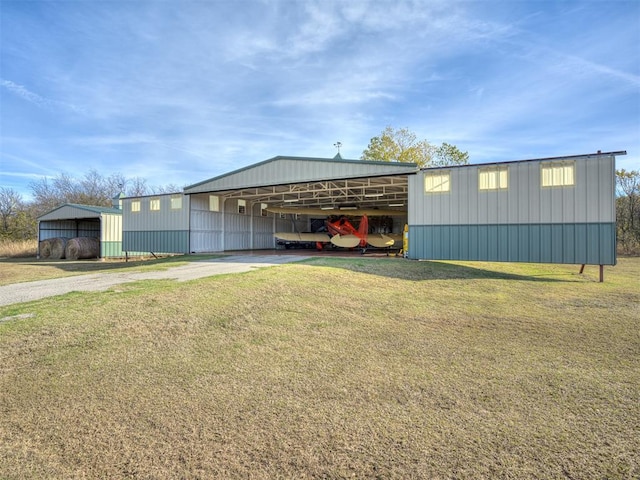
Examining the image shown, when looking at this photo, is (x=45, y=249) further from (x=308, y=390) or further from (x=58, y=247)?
(x=308, y=390)

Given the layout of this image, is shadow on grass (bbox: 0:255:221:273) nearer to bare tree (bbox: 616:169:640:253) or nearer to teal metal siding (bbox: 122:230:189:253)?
teal metal siding (bbox: 122:230:189:253)

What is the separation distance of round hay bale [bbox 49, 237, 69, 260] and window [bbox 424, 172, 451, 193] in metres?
28.4

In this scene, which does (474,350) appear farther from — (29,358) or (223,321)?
(29,358)

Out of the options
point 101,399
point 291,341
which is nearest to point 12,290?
point 101,399

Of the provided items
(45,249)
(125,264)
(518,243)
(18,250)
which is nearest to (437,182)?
(518,243)

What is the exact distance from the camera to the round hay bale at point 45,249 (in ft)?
90.0

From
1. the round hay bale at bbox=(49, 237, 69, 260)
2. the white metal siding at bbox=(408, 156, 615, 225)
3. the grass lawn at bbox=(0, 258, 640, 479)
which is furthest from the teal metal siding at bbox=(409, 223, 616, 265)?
the round hay bale at bbox=(49, 237, 69, 260)

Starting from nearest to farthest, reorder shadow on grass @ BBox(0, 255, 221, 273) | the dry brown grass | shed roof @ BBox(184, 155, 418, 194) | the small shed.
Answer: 1. shadow on grass @ BBox(0, 255, 221, 273)
2. shed roof @ BBox(184, 155, 418, 194)
3. the small shed
4. the dry brown grass

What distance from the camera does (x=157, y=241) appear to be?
22594mm

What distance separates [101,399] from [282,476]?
2.47 metres

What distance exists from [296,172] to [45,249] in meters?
24.4

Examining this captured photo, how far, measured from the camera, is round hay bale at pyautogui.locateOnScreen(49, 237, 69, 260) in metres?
26.8

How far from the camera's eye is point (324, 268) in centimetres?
1288

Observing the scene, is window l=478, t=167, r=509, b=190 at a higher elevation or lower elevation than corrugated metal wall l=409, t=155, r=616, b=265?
higher
